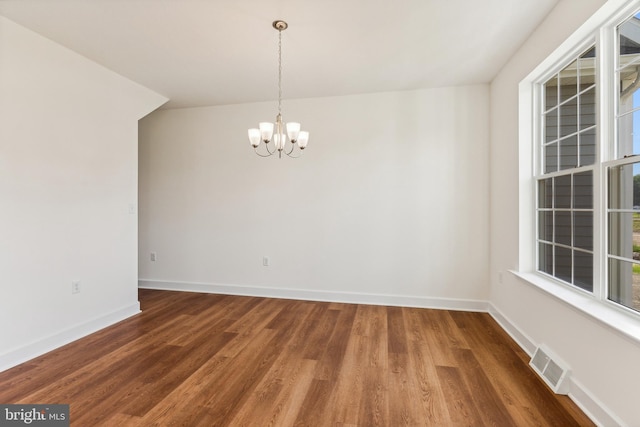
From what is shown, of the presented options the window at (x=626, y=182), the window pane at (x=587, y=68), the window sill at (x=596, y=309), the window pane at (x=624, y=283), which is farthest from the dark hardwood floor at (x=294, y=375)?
the window pane at (x=587, y=68)

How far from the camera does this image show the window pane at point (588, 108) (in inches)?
78.7

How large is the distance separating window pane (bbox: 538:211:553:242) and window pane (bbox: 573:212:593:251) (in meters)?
0.35

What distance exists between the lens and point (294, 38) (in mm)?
2588

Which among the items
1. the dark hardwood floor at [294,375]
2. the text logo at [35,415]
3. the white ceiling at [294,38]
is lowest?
the text logo at [35,415]

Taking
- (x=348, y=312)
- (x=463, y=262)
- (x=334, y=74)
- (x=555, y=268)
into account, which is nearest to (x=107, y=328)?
(x=348, y=312)

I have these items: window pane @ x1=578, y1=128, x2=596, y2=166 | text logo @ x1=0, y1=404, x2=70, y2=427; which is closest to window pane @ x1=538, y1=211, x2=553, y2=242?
window pane @ x1=578, y1=128, x2=596, y2=166

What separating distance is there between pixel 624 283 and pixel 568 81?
5.17 feet

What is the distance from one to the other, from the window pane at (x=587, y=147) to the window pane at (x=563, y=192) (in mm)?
226

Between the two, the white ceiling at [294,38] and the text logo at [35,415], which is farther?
the white ceiling at [294,38]

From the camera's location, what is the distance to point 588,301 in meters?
1.95

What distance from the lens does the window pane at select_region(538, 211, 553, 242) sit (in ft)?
8.44

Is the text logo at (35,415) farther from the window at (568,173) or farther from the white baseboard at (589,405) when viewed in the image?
the window at (568,173)

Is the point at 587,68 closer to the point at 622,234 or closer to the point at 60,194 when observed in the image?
the point at 622,234

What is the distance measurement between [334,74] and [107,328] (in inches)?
146
